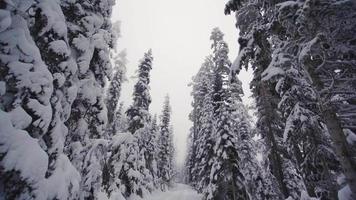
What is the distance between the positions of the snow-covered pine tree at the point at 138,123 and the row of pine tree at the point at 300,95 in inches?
245

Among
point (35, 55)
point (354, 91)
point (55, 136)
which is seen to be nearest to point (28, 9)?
point (35, 55)

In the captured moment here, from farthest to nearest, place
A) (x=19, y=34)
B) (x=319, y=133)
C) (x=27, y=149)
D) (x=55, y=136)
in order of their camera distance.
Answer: (x=319, y=133)
(x=55, y=136)
(x=19, y=34)
(x=27, y=149)

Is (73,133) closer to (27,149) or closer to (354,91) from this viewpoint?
(27,149)

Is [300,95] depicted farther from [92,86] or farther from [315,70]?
[92,86]

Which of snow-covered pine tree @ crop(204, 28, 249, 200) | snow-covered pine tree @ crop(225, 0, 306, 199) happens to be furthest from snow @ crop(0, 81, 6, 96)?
snow-covered pine tree @ crop(204, 28, 249, 200)

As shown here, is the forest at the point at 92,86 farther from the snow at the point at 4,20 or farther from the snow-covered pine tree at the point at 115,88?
the snow-covered pine tree at the point at 115,88

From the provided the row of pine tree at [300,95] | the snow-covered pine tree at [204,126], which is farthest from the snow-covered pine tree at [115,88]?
the row of pine tree at [300,95]

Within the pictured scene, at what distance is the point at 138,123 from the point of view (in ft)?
65.8

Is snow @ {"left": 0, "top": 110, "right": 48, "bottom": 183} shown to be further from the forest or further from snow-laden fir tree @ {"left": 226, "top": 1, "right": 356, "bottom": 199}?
snow-laden fir tree @ {"left": 226, "top": 1, "right": 356, "bottom": 199}

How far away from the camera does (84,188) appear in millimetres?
6504

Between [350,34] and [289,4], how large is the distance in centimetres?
208

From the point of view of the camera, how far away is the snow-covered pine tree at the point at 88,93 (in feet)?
21.1

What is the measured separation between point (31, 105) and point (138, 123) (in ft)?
52.6

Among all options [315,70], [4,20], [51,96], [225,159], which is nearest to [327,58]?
[315,70]
